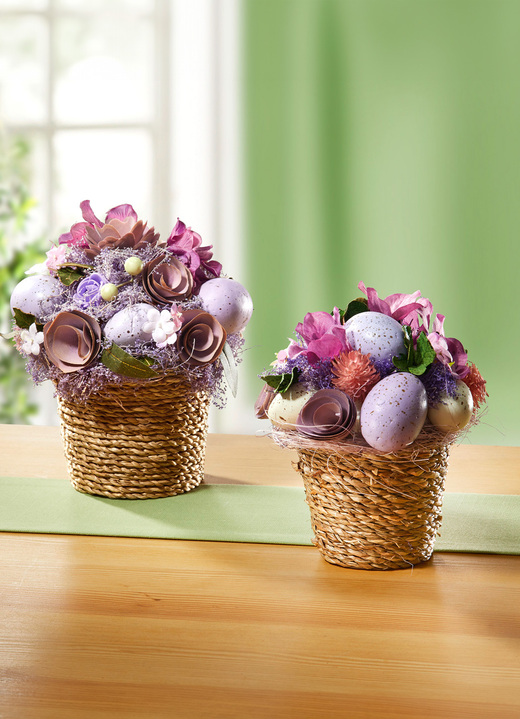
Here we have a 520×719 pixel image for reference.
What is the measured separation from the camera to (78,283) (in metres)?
1.17

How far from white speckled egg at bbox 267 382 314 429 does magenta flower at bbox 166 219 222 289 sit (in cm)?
32

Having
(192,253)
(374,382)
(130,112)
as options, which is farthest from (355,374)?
(130,112)

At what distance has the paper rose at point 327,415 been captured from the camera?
86cm

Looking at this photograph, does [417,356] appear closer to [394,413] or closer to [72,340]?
[394,413]

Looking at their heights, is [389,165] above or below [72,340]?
above

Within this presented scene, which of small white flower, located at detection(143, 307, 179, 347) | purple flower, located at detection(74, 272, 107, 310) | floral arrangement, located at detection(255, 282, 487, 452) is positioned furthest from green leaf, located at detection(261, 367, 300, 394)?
purple flower, located at detection(74, 272, 107, 310)

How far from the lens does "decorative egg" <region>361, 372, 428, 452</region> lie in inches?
33.0

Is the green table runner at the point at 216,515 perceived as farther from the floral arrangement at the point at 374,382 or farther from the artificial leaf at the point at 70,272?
the artificial leaf at the point at 70,272

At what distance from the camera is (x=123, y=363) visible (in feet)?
3.56

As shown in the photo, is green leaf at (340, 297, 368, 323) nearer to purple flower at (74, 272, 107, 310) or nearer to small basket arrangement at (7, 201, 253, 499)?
small basket arrangement at (7, 201, 253, 499)

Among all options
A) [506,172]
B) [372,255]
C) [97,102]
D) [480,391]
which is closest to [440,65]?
[506,172]

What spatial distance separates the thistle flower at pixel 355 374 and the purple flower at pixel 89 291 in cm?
40

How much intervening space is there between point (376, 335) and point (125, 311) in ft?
1.21

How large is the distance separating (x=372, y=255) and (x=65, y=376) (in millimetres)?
1432
